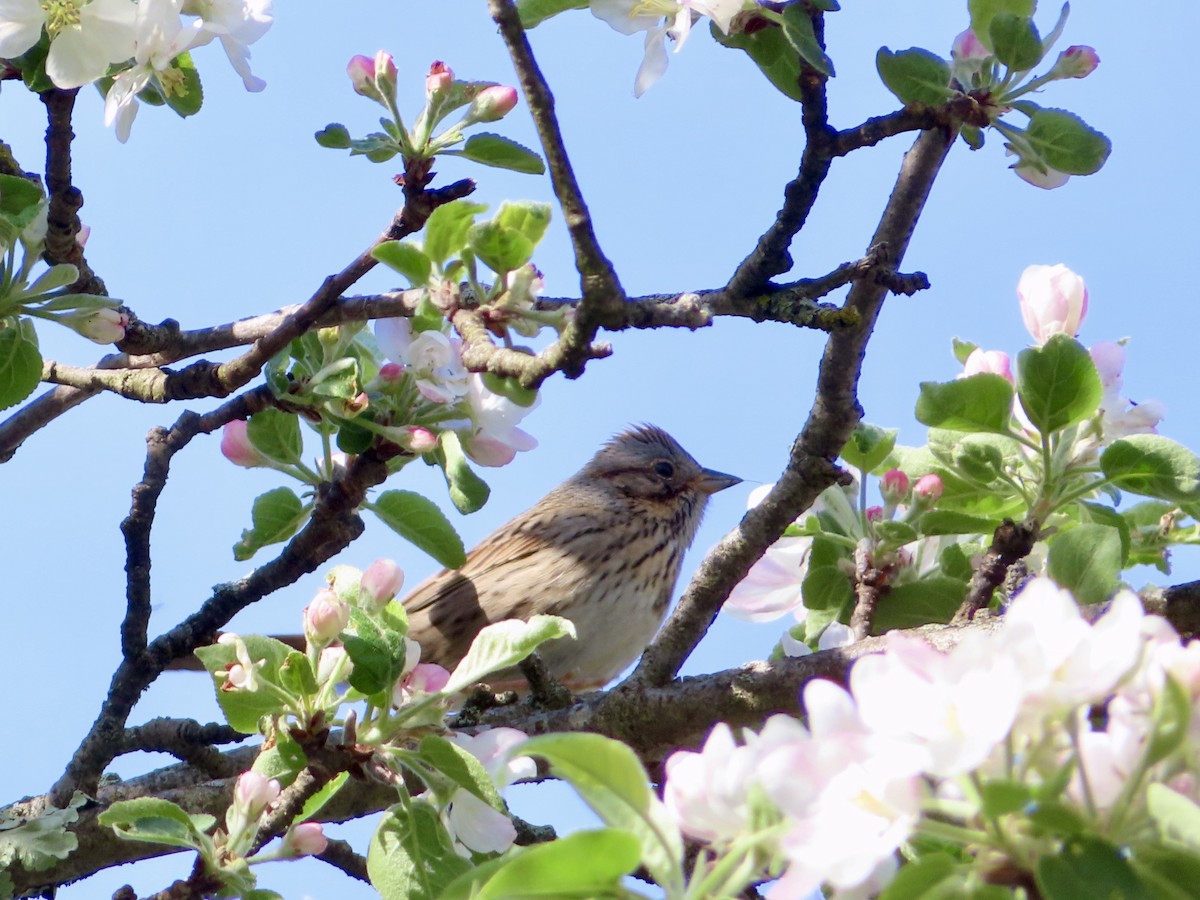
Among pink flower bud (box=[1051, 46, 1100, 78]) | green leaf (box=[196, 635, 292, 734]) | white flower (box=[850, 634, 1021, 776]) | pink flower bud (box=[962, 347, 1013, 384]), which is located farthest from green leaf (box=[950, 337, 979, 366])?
white flower (box=[850, 634, 1021, 776])

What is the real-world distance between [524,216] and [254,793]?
1.24m

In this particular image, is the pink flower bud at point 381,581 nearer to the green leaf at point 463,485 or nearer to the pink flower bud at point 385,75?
the green leaf at point 463,485

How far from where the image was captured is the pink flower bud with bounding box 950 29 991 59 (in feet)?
9.64

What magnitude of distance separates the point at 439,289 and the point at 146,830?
1.23m

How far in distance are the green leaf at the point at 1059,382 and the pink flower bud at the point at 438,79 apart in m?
1.40

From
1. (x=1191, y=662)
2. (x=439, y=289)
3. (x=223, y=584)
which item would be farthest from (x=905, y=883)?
(x=223, y=584)

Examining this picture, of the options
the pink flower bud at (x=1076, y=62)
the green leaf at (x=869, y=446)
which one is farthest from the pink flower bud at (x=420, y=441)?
the pink flower bud at (x=1076, y=62)

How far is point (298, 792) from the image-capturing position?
8.80ft

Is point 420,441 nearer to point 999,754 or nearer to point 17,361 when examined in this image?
point 17,361

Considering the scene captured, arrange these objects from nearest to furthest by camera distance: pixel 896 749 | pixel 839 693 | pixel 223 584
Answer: pixel 896 749, pixel 839 693, pixel 223 584

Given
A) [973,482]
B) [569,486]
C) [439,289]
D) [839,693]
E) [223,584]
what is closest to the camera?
[839,693]

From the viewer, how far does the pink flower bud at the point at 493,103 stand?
3.07m

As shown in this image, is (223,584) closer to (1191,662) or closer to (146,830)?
(146,830)

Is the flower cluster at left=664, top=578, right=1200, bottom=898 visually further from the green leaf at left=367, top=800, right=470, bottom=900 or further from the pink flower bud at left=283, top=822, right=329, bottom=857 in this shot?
the pink flower bud at left=283, top=822, right=329, bottom=857
